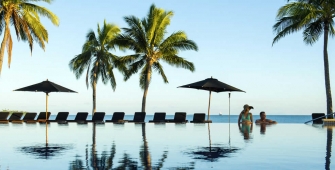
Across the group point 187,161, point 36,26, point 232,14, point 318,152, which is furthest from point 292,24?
point 187,161

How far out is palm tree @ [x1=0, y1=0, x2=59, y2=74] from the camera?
86.7 feet

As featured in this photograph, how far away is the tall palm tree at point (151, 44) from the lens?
1229 inches

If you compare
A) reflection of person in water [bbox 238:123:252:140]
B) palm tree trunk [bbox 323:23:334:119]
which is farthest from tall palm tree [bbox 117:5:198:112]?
reflection of person in water [bbox 238:123:252:140]

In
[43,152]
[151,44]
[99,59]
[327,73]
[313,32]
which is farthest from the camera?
[99,59]

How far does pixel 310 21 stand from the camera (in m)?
25.5

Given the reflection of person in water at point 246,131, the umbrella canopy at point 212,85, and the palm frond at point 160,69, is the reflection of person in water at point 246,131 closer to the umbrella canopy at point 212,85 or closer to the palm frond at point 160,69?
the umbrella canopy at point 212,85

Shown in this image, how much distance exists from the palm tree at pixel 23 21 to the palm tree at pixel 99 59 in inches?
328

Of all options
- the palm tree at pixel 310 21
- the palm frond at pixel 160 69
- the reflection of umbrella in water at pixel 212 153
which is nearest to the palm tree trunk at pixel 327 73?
the palm tree at pixel 310 21

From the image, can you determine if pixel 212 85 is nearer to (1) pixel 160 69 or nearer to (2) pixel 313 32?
(2) pixel 313 32

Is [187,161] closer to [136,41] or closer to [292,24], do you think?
[292,24]

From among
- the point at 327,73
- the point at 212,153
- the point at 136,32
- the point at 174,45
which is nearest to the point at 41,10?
the point at 136,32

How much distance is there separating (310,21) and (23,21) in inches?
670

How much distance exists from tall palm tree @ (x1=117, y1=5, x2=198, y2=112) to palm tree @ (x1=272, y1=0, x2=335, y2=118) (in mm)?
7338

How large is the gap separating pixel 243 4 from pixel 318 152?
1559 cm
